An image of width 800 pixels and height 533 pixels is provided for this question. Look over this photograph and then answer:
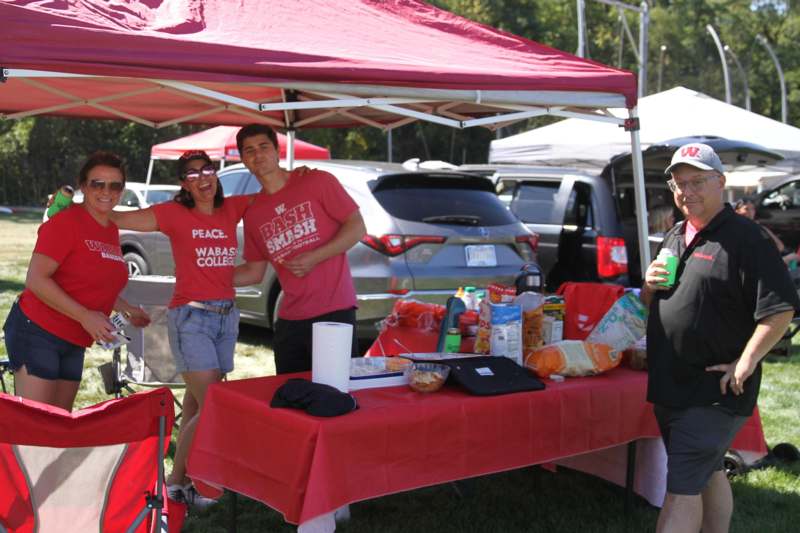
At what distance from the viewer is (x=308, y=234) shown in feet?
13.2

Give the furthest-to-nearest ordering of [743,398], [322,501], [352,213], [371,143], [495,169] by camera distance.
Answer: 1. [371,143]
2. [495,169]
3. [352,213]
4. [743,398]
5. [322,501]

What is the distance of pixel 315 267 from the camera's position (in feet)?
13.1

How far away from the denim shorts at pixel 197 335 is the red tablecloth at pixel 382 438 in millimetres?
504

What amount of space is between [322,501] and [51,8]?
206 centimetres

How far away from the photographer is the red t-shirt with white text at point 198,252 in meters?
4.00

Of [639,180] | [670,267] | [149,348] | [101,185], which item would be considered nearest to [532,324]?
[670,267]

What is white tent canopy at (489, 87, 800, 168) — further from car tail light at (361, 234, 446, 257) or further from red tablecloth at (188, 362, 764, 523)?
red tablecloth at (188, 362, 764, 523)

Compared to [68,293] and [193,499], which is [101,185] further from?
[193,499]

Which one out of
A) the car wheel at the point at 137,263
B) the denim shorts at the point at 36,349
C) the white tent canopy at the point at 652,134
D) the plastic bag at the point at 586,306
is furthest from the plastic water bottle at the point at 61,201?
the white tent canopy at the point at 652,134

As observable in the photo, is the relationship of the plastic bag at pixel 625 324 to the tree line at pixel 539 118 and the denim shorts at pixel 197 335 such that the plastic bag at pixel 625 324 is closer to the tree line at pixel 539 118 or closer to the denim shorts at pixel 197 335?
the denim shorts at pixel 197 335

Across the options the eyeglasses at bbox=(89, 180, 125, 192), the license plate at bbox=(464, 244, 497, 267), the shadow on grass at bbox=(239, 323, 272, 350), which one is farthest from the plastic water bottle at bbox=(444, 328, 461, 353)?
the shadow on grass at bbox=(239, 323, 272, 350)

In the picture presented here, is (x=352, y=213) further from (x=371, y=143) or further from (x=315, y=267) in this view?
(x=371, y=143)

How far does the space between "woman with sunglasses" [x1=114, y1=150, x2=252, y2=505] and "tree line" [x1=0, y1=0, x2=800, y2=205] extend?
28529 mm

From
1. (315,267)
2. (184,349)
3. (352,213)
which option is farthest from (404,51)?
(184,349)
